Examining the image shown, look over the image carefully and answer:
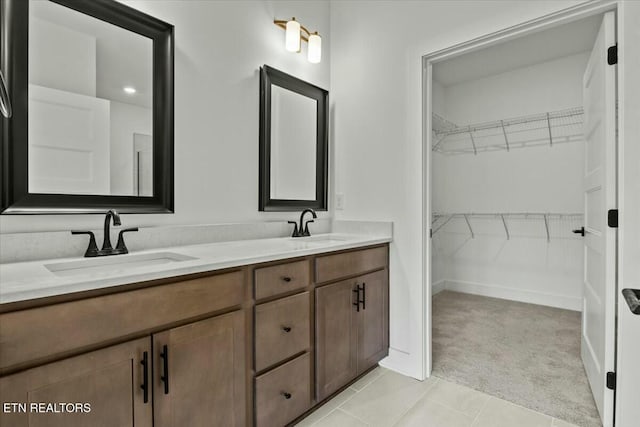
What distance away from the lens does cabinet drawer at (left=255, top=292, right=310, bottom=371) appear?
145 centimetres

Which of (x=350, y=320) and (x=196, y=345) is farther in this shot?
(x=350, y=320)

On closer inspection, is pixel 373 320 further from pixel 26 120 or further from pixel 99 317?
pixel 26 120

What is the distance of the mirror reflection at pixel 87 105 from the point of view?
1.35 metres

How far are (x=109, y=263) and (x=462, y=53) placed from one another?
2.22 meters

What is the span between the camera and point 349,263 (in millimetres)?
1961

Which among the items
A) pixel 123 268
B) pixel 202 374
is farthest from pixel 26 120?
pixel 202 374

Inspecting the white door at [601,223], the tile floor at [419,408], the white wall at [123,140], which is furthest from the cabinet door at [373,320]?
the white wall at [123,140]

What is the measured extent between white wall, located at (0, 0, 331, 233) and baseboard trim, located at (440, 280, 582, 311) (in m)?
3.03

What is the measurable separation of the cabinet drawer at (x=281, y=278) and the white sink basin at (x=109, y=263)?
301 mm

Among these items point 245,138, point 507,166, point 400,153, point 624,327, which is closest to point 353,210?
point 400,153

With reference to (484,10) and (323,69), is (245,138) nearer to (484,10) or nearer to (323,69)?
(323,69)

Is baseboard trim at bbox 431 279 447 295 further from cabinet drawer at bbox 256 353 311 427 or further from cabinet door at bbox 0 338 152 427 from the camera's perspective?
cabinet door at bbox 0 338 152 427

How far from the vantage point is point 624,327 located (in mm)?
1517

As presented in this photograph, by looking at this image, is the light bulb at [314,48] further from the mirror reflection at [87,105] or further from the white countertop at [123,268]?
the white countertop at [123,268]
